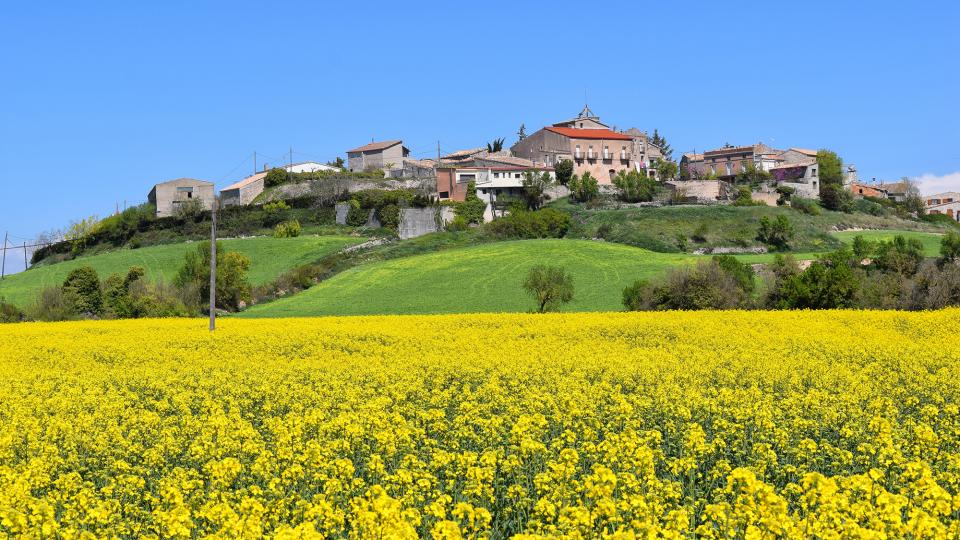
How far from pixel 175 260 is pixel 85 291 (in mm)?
30474

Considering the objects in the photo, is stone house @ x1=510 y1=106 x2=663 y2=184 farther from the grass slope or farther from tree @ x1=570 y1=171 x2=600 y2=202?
the grass slope

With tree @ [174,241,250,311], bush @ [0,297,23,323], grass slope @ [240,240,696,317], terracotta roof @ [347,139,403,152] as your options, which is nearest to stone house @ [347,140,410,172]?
terracotta roof @ [347,139,403,152]

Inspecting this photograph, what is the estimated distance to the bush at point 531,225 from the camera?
102625mm

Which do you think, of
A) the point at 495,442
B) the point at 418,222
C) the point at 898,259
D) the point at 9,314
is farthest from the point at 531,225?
the point at 495,442

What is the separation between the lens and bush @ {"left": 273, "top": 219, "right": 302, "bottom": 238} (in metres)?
112

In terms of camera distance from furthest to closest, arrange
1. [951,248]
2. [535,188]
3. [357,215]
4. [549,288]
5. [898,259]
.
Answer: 1. [535,188]
2. [357,215]
3. [951,248]
4. [898,259]
5. [549,288]

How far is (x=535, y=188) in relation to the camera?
12088cm

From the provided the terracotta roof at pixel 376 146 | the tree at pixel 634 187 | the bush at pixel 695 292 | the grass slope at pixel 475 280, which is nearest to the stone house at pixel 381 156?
the terracotta roof at pixel 376 146

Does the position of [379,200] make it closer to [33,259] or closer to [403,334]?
[33,259]

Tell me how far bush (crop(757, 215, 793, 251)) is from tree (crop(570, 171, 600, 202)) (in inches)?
1086

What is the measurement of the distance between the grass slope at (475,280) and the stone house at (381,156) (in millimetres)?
51221

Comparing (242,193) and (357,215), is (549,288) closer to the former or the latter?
(357,215)

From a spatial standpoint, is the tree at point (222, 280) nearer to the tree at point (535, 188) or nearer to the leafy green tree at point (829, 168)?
the tree at point (535, 188)

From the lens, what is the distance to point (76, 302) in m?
70.1
